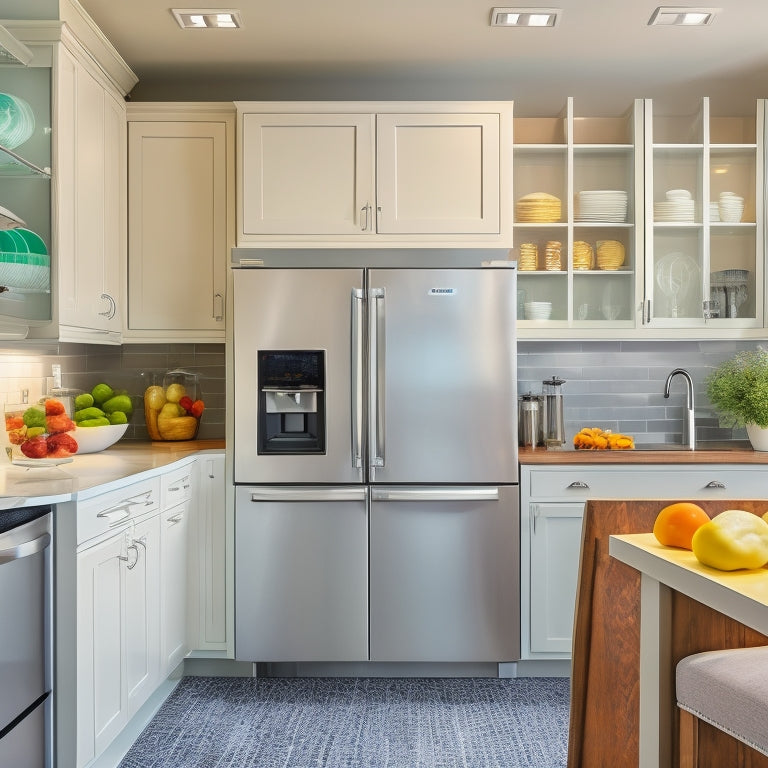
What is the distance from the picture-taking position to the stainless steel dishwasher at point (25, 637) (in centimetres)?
189

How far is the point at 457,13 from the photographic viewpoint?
294 centimetres

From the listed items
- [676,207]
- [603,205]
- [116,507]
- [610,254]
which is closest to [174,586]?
[116,507]

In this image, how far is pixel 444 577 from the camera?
3.15 metres

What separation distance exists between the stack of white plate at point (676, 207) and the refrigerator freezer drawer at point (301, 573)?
1.86 m

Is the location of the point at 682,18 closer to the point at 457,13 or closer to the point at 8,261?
the point at 457,13

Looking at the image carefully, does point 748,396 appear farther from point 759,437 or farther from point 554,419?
point 554,419

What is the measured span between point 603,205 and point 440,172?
2.67ft

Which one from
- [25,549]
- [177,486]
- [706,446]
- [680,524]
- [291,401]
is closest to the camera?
[680,524]

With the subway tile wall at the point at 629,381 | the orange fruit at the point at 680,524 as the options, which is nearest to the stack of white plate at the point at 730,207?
the subway tile wall at the point at 629,381

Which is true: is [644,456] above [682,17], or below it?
below

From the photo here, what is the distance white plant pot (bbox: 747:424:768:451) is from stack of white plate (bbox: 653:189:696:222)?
984 mm

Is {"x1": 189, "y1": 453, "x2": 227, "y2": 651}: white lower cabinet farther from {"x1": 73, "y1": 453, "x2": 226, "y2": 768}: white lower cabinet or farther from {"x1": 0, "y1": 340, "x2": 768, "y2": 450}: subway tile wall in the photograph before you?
{"x1": 0, "y1": 340, "x2": 768, "y2": 450}: subway tile wall

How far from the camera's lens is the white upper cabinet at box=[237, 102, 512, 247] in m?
3.28

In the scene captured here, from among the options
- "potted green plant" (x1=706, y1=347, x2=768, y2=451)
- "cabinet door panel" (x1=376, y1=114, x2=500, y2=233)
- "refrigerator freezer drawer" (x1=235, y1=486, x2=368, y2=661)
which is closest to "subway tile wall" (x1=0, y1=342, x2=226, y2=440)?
"refrigerator freezer drawer" (x1=235, y1=486, x2=368, y2=661)
